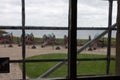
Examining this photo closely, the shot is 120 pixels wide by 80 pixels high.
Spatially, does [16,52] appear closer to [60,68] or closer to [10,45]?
[10,45]

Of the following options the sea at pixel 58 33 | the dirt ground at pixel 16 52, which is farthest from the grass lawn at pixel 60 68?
the sea at pixel 58 33

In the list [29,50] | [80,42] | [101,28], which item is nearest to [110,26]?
[101,28]

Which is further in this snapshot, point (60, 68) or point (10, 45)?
point (60, 68)

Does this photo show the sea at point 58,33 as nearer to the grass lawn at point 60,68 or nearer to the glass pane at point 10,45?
the glass pane at point 10,45

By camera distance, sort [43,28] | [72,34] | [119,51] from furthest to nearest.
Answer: [43,28], [119,51], [72,34]

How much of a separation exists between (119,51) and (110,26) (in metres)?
0.53

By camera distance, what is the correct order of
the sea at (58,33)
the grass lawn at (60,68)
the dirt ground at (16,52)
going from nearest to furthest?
1. the sea at (58,33)
2. the dirt ground at (16,52)
3. the grass lawn at (60,68)

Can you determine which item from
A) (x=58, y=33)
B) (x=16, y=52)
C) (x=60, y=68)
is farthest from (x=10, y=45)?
(x=60, y=68)

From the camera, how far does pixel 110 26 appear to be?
1828mm

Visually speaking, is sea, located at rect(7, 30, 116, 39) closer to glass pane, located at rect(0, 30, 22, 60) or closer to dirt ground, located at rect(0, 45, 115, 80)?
glass pane, located at rect(0, 30, 22, 60)

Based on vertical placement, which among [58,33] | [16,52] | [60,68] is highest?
[58,33]

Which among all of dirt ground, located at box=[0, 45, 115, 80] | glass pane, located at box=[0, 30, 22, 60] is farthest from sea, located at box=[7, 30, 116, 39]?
dirt ground, located at box=[0, 45, 115, 80]

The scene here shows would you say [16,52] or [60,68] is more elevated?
[16,52]

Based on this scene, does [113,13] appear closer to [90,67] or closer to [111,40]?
[111,40]
